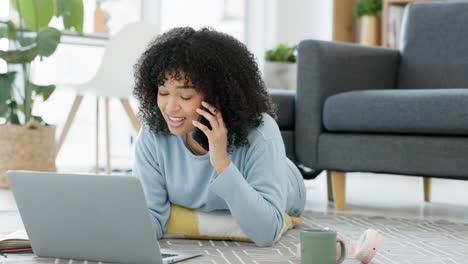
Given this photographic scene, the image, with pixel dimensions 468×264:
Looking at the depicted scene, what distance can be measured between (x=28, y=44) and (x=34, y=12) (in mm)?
154

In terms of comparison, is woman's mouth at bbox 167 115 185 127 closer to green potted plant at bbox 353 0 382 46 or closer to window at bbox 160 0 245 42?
green potted plant at bbox 353 0 382 46

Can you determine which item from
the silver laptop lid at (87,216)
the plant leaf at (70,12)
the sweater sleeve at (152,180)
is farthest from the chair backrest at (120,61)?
the silver laptop lid at (87,216)

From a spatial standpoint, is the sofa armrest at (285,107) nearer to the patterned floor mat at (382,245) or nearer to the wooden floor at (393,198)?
the wooden floor at (393,198)

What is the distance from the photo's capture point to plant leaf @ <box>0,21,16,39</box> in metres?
3.24

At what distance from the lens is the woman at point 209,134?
1.63m

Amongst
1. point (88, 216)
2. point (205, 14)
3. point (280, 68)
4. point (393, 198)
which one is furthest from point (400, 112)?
point (205, 14)

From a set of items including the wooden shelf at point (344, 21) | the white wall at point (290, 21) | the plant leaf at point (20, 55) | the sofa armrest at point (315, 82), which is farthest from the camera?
the white wall at point (290, 21)

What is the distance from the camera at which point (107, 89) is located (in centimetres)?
357

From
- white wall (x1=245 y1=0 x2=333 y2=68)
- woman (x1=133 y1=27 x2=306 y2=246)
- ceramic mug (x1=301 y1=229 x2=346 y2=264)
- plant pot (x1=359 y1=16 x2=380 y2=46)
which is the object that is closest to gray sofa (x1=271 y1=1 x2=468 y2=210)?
woman (x1=133 y1=27 x2=306 y2=246)

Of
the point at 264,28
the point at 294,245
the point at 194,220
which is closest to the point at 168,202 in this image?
the point at 194,220

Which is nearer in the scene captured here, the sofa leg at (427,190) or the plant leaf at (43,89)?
the sofa leg at (427,190)

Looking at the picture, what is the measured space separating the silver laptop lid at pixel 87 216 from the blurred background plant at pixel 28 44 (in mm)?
1856

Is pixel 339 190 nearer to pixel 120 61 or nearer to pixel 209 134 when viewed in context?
pixel 209 134

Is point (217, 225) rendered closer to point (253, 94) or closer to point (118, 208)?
point (253, 94)
